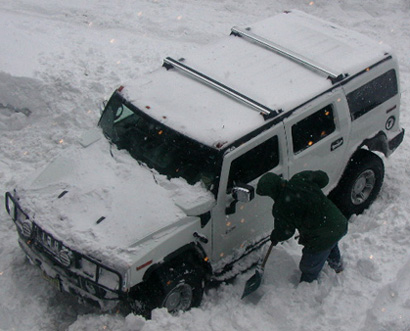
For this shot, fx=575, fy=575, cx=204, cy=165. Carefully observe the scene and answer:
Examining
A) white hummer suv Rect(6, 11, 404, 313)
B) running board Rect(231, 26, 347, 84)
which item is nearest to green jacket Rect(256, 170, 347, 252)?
white hummer suv Rect(6, 11, 404, 313)

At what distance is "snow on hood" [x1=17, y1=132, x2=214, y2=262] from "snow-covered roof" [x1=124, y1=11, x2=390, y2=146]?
0.60m

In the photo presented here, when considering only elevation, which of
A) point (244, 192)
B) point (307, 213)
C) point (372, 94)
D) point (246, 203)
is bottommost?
point (246, 203)

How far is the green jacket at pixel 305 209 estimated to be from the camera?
5.49 metres

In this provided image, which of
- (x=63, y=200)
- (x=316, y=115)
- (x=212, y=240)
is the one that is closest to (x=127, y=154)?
(x=63, y=200)

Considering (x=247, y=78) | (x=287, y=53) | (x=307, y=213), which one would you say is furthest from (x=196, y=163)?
(x=287, y=53)

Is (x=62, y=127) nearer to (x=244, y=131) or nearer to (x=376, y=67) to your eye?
(x=244, y=131)

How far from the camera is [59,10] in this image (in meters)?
12.0

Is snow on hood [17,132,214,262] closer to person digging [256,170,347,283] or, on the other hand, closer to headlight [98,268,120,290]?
headlight [98,268,120,290]

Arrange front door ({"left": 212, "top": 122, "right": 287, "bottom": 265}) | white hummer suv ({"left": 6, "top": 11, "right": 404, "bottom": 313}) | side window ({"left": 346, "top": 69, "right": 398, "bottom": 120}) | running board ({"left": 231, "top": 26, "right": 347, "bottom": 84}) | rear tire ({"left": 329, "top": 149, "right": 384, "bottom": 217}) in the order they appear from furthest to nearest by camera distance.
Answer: rear tire ({"left": 329, "top": 149, "right": 384, "bottom": 217}) < side window ({"left": 346, "top": 69, "right": 398, "bottom": 120}) < running board ({"left": 231, "top": 26, "right": 347, "bottom": 84}) < front door ({"left": 212, "top": 122, "right": 287, "bottom": 265}) < white hummer suv ({"left": 6, "top": 11, "right": 404, "bottom": 313})

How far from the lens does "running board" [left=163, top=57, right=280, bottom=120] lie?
596cm

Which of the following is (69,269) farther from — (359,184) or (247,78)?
(359,184)

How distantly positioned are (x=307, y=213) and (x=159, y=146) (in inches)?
65.2

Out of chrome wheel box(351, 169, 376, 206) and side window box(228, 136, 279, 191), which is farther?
chrome wheel box(351, 169, 376, 206)

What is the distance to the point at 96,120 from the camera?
8898mm
